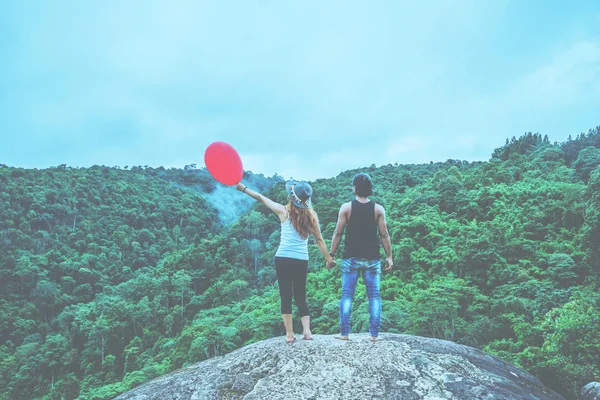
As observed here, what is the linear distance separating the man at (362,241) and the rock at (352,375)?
0.54 m

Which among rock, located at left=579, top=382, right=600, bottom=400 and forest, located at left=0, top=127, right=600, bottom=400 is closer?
rock, located at left=579, top=382, right=600, bottom=400

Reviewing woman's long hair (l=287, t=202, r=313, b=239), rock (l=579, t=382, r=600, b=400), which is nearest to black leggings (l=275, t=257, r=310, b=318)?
woman's long hair (l=287, t=202, r=313, b=239)

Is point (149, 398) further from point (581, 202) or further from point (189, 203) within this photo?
point (189, 203)

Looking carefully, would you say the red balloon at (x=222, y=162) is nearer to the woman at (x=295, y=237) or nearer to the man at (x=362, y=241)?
the woman at (x=295, y=237)

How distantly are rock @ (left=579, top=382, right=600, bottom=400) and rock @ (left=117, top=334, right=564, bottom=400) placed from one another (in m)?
1.24

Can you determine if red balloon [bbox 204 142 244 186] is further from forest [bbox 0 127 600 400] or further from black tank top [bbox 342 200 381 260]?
forest [bbox 0 127 600 400]

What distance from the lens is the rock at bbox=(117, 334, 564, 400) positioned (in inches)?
161

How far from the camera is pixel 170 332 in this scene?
40.5m

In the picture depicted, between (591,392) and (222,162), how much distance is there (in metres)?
5.89

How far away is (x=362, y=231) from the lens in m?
4.84

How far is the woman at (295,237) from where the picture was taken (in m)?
4.73

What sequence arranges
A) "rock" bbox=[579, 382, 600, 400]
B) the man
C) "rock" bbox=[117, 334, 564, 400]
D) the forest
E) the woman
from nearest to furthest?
A: 1. "rock" bbox=[117, 334, 564, 400]
2. the woman
3. the man
4. "rock" bbox=[579, 382, 600, 400]
5. the forest

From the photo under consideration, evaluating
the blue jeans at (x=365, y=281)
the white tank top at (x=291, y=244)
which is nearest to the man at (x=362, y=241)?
the blue jeans at (x=365, y=281)

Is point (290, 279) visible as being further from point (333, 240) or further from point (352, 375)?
point (352, 375)
